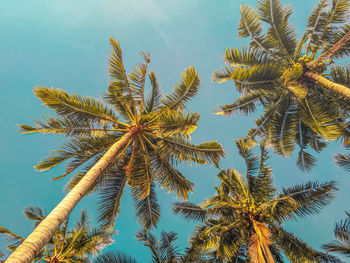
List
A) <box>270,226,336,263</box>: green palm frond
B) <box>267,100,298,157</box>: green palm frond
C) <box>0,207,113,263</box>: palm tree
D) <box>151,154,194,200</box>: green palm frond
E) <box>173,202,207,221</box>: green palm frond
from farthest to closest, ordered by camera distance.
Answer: <box>267,100,298,157</box>: green palm frond < <box>173,202,207,221</box>: green palm frond < <box>151,154,194,200</box>: green palm frond < <box>270,226,336,263</box>: green palm frond < <box>0,207,113,263</box>: palm tree

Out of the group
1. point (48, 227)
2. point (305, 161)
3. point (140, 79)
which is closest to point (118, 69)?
point (140, 79)

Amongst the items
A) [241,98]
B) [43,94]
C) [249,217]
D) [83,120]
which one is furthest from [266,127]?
[43,94]

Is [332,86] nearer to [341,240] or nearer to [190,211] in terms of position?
[341,240]

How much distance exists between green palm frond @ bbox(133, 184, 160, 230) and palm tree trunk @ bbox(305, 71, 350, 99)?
8.79m

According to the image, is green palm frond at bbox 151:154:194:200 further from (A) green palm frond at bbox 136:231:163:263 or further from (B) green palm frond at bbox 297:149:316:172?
(B) green palm frond at bbox 297:149:316:172

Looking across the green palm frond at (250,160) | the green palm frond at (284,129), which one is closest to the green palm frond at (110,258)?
the green palm frond at (250,160)

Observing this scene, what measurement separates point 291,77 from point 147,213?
8.44 m

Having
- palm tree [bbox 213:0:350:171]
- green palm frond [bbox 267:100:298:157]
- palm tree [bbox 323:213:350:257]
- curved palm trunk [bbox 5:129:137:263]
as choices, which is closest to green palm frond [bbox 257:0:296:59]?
palm tree [bbox 213:0:350:171]

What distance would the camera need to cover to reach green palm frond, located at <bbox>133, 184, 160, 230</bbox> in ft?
28.2

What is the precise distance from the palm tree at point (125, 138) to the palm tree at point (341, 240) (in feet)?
20.3

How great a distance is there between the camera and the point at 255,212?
26.1 ft

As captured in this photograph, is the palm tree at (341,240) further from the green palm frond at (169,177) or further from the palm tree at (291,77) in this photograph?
the green palm frond at (169,177)

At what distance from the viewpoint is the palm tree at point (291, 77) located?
363 inches

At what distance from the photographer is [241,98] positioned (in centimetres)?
1118
